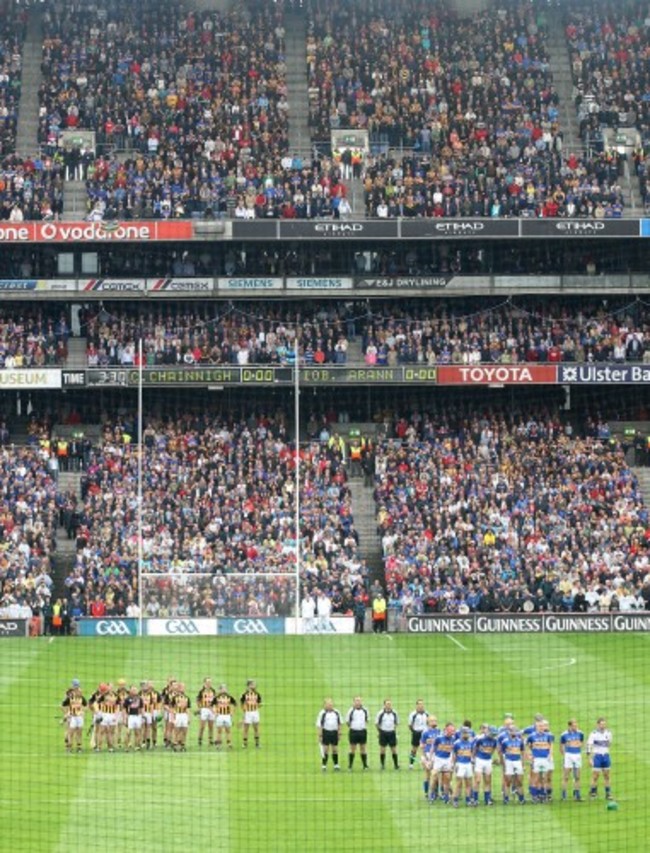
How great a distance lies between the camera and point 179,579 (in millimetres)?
52625

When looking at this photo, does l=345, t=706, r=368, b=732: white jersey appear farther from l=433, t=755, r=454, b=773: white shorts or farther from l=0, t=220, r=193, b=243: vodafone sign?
l=0, t=220, r=193, b=243: vodafone sign

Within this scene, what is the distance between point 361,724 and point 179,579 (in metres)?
20.8

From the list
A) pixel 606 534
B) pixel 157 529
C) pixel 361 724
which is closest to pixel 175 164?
pixel 157 529

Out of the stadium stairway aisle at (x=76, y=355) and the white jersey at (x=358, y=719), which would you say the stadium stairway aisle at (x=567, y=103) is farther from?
the white jersey at (x=358, y=719)

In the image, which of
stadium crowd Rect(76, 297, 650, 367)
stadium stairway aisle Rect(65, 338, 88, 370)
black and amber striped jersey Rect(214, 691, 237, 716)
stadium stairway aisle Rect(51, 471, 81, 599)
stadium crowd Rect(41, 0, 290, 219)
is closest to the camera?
black and amber striped jersey Rect(214, 691, 237, 716)

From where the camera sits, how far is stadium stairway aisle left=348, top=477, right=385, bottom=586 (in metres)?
56.5

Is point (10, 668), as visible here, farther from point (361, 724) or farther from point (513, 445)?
point (513, 445)

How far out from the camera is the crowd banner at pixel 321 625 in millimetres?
52562

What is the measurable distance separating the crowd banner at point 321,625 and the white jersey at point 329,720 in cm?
2039

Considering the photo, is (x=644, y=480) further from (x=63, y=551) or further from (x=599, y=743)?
(x=599, y=743)

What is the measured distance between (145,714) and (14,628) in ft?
62.3

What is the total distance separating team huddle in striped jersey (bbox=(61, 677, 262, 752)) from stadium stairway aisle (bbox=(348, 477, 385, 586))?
21.5 metres

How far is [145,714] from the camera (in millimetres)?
34125

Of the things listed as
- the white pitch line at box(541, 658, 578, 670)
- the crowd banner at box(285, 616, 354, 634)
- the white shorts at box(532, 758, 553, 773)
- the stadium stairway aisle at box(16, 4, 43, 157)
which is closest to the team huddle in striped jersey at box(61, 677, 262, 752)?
the white shorts at box(532, 758, 553, 773)
